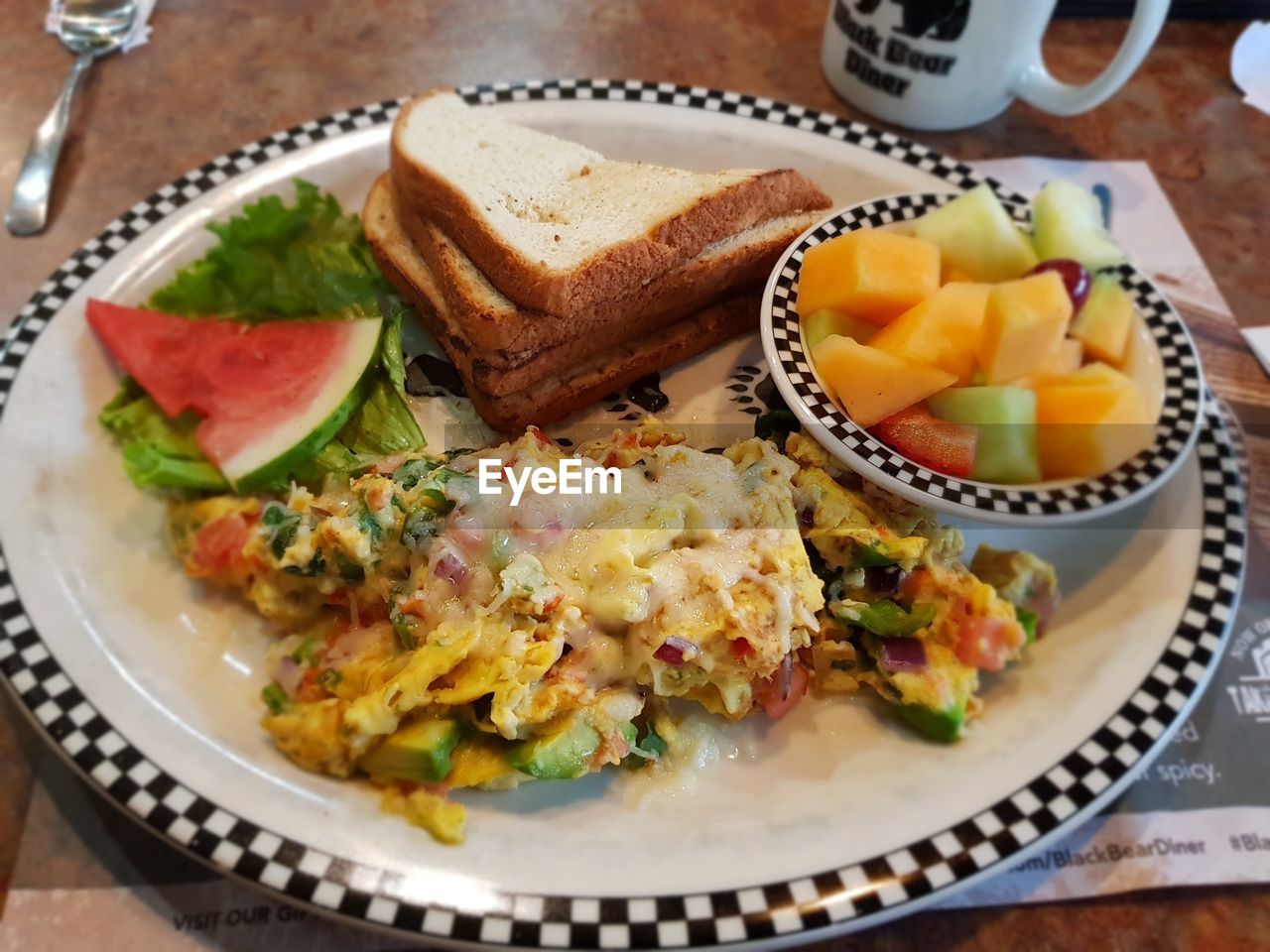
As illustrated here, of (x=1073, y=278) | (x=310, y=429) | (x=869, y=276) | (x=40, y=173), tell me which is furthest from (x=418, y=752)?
(x=40, y=173)

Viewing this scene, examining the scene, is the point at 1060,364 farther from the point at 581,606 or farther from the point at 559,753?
the point at 559,753

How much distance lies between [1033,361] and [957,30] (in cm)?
110

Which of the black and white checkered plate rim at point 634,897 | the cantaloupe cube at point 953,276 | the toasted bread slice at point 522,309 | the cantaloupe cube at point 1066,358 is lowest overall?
the black and white checkered plate rim at point 634,897

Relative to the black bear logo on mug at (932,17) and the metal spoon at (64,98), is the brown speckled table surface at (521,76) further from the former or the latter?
the black bear logo on mug at (932,17)

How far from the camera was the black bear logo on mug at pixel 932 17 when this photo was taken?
2.11 metres

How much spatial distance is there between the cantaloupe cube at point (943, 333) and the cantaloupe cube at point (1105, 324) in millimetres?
234

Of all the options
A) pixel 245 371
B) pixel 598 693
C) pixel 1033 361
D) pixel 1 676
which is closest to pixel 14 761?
pixel 1 676

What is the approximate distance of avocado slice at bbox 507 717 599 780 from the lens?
126 centimetres

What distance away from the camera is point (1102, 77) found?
217cm

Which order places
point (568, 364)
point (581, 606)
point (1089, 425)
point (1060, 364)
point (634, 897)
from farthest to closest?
point (568, 364) → point (1060, 364) → point (1089, 425) → point (581, 606) → point (634, 897)

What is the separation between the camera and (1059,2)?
114 inches

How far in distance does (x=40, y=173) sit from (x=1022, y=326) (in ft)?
7.56

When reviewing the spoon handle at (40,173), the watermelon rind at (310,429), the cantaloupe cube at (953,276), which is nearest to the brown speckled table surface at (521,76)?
the spoon handle at (40,173)

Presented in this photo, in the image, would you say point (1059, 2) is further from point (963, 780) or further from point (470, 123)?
point (963, 780)
